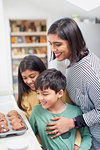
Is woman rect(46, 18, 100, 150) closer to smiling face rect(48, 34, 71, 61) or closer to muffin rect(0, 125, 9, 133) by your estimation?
smiling face rect(48, 34, 71, 61)

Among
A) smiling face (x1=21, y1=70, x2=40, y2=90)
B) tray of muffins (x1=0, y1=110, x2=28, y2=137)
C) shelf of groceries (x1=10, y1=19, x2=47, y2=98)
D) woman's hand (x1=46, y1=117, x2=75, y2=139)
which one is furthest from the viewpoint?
shelf of groceries (x1=10, y1=19, x2=47, y2=98)

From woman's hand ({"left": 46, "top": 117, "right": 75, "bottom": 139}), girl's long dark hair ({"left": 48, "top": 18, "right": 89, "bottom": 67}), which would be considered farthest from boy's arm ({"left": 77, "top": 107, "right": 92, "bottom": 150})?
girl's long dark hair ({"left": 48, "top": 18, "right": 89, "bottom": 67})

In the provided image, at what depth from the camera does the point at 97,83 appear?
39.7 inches

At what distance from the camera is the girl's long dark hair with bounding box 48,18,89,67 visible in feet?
3.33

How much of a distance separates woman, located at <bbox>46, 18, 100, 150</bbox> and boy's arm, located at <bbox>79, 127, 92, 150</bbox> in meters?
0.04

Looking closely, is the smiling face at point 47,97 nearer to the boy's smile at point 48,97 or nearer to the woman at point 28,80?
the boy's smile at point 48,97

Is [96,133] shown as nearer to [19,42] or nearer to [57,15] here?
[57,15]

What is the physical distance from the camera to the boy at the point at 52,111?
3.43 ft

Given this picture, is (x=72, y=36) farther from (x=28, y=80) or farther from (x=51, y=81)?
(x=28, y=80)

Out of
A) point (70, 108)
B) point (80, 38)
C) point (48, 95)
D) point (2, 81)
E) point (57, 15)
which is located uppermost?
point (57, 15)

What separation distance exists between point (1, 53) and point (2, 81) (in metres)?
0.34

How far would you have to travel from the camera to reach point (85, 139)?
1.11 meters

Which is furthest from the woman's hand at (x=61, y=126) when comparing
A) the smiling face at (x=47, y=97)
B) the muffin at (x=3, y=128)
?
the muffin at (x=3, y=128)

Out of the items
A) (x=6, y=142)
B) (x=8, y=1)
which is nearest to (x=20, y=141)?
(x=6, y=142)
